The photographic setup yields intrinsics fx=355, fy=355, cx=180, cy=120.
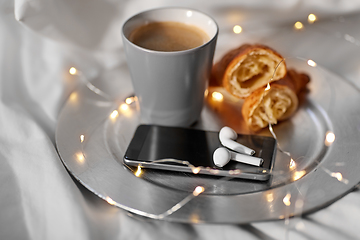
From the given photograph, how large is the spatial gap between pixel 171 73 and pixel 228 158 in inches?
6.4

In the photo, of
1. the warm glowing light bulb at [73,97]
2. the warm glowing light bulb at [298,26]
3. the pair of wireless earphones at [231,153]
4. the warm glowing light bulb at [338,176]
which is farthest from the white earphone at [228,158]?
the warm glowing light bulb at [298,26]

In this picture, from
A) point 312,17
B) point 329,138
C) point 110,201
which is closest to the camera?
point 110,201

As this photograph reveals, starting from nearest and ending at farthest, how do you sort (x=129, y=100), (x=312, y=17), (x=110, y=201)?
(x=110, y=201), (x=129, y=100), (x=312, y=17)

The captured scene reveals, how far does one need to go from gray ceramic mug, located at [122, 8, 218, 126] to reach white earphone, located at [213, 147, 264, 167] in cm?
13

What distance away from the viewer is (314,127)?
65 centimetres

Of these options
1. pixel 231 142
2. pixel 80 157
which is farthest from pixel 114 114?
pixel 231 142

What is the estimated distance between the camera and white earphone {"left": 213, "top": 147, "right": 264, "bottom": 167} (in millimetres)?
536

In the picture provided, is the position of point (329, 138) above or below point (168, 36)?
below

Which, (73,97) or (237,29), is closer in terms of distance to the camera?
(73,97)

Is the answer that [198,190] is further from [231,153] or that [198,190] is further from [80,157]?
[80,157]

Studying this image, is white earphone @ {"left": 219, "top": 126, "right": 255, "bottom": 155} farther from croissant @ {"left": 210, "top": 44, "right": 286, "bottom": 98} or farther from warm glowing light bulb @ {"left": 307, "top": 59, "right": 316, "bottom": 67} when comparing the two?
warm glowing light bulb @ {"left": 307, "top": 59, "right": 316, "bottom": 67}

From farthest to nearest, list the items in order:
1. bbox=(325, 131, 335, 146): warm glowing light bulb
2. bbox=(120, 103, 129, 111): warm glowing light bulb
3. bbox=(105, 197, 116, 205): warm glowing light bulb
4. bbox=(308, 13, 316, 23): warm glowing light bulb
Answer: bbox=(308, 13, 316, 23): warm glowing light bulb, bbox=(120, 103, 129, 111): warm glowing light bulb, bbox=(325, 131, 335, 146): warm glowing light bulb, bbox=(105, 197, 116, 205): warm glowing light bulb

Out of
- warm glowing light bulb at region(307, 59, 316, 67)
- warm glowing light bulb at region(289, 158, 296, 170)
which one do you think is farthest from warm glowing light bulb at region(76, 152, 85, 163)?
warm glowing light bulb at region(307, 59, 316, 67)

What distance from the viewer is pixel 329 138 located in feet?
2.02
